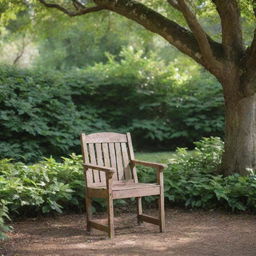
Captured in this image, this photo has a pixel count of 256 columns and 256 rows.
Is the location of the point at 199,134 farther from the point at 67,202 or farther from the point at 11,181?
the point at 11,181


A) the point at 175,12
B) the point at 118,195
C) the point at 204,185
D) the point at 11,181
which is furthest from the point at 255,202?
the point at 175,12

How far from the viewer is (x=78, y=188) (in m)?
6.48

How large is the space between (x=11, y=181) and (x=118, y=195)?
1.40 meters

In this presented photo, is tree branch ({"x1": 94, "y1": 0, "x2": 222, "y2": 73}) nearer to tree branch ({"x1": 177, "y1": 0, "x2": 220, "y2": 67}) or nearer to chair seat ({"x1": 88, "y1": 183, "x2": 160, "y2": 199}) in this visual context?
tree branch ({"x1": 177, "y1": 0, "x2": 220, "y2": 67})

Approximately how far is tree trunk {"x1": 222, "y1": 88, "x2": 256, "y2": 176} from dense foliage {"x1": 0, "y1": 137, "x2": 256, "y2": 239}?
0.71 ft

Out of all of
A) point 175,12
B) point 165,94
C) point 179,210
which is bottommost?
point 179,210

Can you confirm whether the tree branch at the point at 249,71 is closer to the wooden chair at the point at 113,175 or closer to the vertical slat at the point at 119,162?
the wooden chair at the point at 113,175

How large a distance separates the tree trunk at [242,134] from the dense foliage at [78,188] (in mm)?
218

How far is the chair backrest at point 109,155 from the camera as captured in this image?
18.6ft

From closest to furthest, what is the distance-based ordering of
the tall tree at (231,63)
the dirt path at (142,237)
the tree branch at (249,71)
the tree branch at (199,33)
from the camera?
the dirt path at (142,237) < the tree branch at (199,33) < the tree branch at (249,71) < the tall tree at (231,63)

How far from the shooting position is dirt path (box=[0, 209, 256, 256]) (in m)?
4.63

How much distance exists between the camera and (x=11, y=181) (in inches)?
223

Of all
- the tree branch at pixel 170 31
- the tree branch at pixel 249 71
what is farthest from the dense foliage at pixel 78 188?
the tree branch at pixel 170 31

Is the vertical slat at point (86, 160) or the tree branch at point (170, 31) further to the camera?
the tree branch at point (170, 31)
